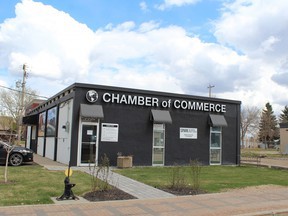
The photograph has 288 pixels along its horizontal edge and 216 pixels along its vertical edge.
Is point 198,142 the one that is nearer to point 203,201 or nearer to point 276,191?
point 276,191

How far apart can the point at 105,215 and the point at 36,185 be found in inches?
163

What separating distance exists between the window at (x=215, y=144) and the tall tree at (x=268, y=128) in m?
60.1

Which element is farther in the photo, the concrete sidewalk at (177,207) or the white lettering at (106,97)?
the white lettering at (106,97)

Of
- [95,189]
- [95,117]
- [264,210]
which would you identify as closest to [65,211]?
[95,189]

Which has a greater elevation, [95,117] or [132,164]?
[95,117]

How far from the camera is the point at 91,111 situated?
1736 centimetres

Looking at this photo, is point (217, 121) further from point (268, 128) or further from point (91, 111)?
point (268, 128)

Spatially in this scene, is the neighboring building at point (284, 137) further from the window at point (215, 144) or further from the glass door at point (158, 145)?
the glass door at point (158, 145)

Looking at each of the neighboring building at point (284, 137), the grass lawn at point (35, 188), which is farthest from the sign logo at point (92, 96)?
the neighboring building at point (284, 137)

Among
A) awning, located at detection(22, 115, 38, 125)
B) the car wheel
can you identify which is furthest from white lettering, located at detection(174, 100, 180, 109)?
awning, located at detection(22, 115, 38, 125)

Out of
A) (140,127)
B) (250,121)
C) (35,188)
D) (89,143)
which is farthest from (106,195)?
(250,121)

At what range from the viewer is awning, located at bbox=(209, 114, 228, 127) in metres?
21.0

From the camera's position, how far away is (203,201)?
9219mm

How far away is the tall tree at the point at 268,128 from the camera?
258ft
